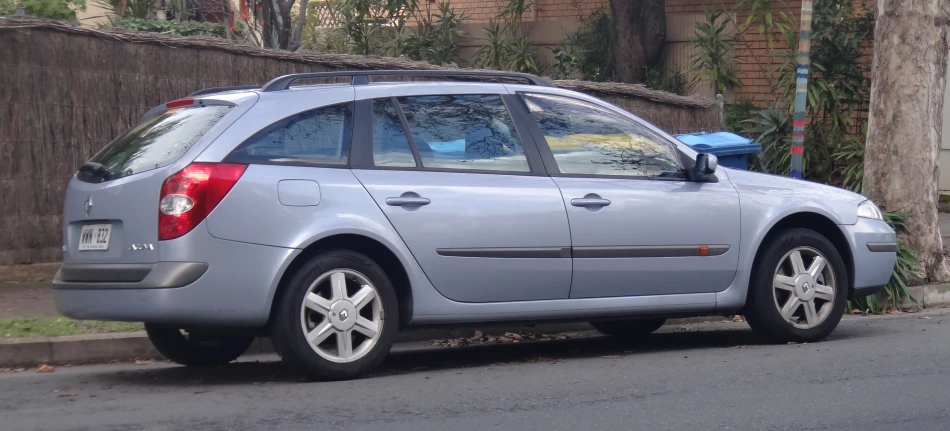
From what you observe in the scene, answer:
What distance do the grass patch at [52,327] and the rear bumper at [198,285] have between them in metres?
1.53

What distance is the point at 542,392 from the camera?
19.0ft

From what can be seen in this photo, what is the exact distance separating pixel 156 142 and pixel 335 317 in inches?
51.4

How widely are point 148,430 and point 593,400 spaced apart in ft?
6.68

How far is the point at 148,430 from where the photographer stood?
16.6 ft

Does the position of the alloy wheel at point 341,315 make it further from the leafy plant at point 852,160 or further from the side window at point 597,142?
the leafy plant at point 852,160

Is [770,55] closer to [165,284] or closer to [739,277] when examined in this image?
[739,277]

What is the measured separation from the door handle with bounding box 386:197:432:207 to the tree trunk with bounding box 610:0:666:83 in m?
10.8

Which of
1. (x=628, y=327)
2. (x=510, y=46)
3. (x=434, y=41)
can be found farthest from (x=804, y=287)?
(x=434, y=41)

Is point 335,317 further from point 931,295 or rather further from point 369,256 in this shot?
point 931,295

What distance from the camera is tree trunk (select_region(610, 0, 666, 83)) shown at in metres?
16.5

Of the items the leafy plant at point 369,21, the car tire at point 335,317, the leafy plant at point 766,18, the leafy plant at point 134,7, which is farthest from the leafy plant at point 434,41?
the car tire at point 335,317

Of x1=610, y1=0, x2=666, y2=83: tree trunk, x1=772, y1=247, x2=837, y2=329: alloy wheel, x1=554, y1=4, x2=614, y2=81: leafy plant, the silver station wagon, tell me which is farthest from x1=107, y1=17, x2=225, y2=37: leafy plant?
x1=772, y1=247, x2=837, y2=329: alloy wheel

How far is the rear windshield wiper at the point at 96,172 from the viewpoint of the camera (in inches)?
238

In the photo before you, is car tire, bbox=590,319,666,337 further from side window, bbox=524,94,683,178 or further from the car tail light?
the car tail light
